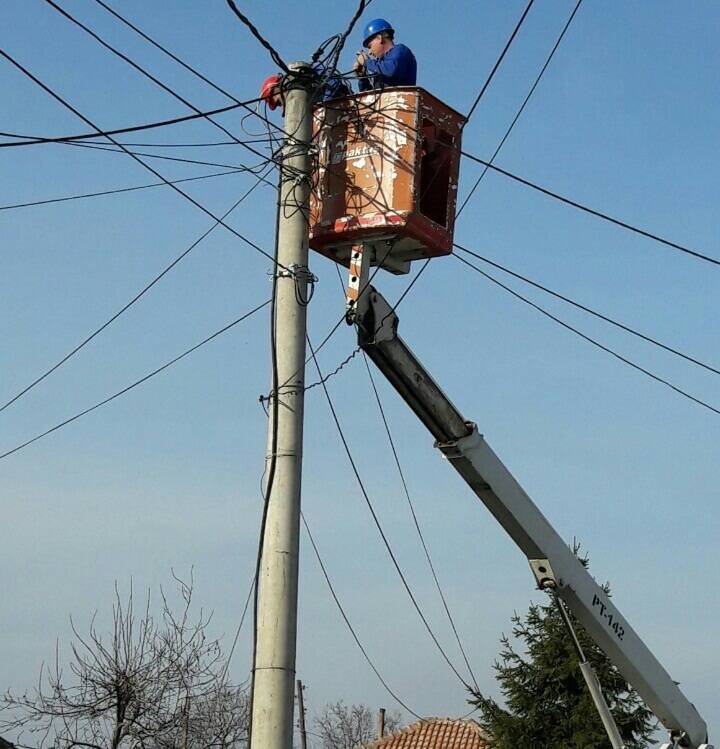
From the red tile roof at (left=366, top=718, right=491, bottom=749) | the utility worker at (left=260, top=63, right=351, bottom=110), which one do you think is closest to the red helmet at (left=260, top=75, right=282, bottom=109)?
the utility worker at (left=260, top=63, right=351, bottom=110)

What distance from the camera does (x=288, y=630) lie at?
26.2 feet

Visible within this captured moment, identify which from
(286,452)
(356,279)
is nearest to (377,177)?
(356,279)

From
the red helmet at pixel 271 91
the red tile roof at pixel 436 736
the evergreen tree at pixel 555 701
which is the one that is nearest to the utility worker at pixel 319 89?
the red helmet at pixel 271 91

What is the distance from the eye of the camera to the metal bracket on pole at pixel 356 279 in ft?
30.2

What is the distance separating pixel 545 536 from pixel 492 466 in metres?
0.89

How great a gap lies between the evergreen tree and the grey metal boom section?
9.98 meters

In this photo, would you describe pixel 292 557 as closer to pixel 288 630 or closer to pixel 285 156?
pixel 288 630

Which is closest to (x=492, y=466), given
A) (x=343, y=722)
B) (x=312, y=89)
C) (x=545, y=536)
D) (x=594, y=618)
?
(x=545, y=536)

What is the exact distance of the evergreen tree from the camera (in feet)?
72.1

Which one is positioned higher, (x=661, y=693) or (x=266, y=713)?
(x=661, y=693)

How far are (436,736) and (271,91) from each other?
2648cm

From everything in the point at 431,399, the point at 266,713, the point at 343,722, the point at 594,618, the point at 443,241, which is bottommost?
the point at 266,713

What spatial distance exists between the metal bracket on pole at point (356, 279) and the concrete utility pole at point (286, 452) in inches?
22.7

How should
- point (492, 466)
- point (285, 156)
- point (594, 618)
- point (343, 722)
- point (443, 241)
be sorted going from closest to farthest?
point (285, 156) → point (443, 241) → point (492, 466) → point (594, 618) → point (343, 722)
